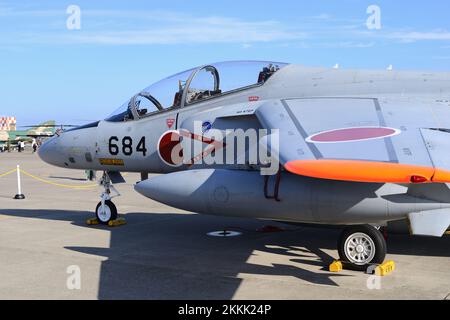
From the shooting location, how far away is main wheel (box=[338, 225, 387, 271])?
6930 millimetres

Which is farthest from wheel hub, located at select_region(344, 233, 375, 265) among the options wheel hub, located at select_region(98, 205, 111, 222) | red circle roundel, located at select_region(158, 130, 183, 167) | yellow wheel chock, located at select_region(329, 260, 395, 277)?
A: wheel hub, located at select_region(98, 205, 111, 222)

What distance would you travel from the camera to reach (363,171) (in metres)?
5.62

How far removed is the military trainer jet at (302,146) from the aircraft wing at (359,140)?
0.01 metres

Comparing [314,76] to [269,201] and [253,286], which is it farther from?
[253,286]

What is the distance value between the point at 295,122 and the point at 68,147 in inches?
220

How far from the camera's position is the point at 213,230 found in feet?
33.7

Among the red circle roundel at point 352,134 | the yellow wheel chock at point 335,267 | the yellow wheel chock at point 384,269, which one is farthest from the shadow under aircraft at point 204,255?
the red circle roundel at point 352,134

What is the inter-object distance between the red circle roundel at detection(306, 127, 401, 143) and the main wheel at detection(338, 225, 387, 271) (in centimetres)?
140

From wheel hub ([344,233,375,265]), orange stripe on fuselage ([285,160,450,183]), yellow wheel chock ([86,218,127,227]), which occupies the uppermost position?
orange stripe on fuselage ([285,160,450,183])

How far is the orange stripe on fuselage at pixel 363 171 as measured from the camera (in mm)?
5570

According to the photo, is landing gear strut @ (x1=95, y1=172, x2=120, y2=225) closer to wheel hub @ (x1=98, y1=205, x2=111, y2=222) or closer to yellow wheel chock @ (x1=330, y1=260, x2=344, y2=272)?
wheel hub @ (x1=98, y1=205, x2=111, y2=222)

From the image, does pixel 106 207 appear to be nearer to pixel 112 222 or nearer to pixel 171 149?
pixel 112 222

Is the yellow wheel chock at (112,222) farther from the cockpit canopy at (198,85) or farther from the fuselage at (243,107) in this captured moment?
the cockpit canopy at (198,85)
